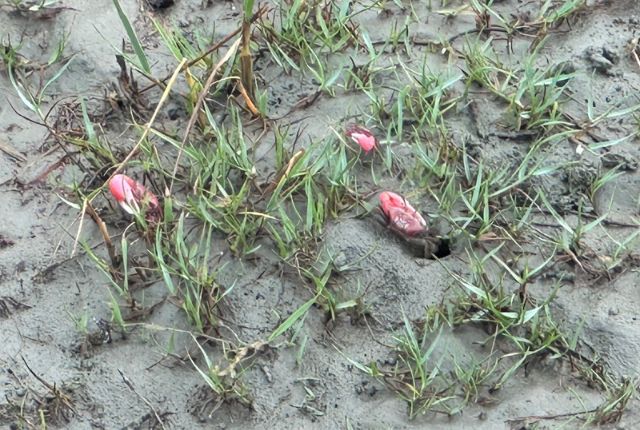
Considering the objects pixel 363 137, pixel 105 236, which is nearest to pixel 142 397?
pixel 105 236

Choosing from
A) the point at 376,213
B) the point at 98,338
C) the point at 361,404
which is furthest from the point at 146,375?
the point at 376,213

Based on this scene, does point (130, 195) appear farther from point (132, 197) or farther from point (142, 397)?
point (142, 397)

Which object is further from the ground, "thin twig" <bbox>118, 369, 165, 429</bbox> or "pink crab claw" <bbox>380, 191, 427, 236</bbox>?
"pink crab claw" <bbox>380, 191, 427, 236</bbox>

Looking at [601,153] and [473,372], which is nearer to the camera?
[473,372]

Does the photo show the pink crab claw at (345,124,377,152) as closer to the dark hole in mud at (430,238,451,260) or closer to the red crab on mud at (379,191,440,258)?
the red crab on mud at (379,191,440,258)

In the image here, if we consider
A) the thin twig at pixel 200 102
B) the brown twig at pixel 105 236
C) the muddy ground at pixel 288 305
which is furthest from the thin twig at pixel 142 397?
the thin twig at pixel 200 102

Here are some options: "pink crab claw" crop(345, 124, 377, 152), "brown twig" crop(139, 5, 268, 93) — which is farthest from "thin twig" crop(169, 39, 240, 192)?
"pink crab claw" crop(345, 124, 377, 152)

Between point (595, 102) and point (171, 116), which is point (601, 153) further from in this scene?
point (171, 116)
